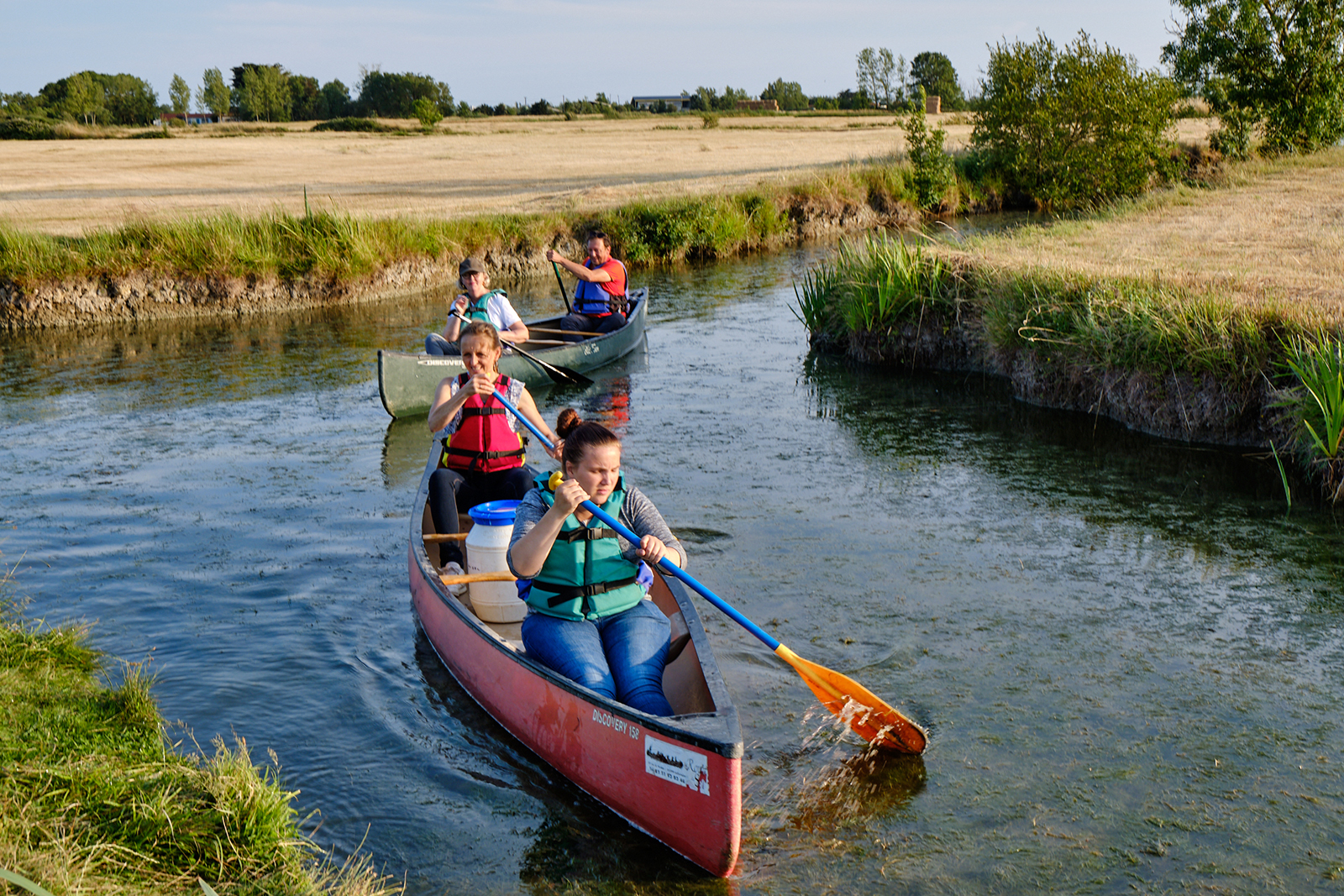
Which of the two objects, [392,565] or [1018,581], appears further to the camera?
[392,565]

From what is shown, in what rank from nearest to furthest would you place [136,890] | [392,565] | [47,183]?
[136,890] < [392,565] < [47,183]

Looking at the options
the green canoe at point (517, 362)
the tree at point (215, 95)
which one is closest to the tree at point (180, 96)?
the tree at point (215, 95)

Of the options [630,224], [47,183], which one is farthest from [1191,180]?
[47,183]

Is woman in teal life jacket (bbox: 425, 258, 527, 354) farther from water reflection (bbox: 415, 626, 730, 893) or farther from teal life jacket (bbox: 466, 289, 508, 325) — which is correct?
water reflection (bbox: 415, 626, 730, 893)

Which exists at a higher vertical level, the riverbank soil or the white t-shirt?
the riverbank soil

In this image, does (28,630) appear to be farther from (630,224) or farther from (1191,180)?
(1191,180)

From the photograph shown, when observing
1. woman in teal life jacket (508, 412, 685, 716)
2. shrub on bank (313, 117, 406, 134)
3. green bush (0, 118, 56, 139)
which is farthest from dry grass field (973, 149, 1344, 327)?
green bush (0, 118, 56, 139)

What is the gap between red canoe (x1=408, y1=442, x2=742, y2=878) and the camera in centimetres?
379

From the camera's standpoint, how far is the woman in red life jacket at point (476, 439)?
6.71 m

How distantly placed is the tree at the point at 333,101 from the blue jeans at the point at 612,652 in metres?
87.9

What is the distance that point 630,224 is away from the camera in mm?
21641

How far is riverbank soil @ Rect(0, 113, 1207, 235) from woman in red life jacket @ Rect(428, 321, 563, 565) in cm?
1328

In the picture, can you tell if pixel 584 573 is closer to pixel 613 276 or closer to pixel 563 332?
pixel 563 332

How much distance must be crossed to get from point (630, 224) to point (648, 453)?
12.7 meters
